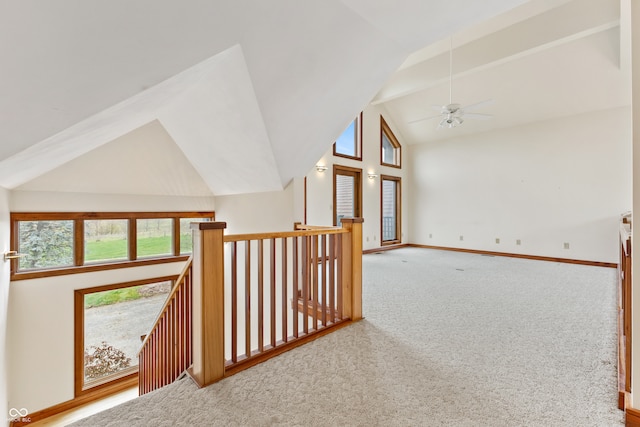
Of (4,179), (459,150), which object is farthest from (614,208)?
(4,179)

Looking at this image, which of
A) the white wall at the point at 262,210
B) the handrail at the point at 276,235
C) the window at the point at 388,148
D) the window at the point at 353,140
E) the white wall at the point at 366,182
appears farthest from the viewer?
the window at the point at 388,148

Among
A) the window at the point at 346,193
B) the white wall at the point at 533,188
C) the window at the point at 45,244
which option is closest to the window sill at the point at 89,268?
the window at the point at 45,244

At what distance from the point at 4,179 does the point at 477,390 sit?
4.35 m

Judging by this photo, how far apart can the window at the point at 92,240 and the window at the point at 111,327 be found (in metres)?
0.44

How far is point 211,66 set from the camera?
209 cm

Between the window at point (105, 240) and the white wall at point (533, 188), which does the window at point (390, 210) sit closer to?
the white wall at point (533, 188)

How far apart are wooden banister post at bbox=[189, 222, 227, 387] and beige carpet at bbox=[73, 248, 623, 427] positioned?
0.10 m

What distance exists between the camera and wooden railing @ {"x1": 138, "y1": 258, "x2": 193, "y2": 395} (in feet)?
7.14

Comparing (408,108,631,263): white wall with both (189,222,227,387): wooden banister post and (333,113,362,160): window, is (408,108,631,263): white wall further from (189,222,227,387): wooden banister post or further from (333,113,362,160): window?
(189,222,227,387): wooden banister post

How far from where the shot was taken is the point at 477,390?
5.28 ft

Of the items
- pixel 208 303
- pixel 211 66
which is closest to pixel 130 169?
pixel 211 66

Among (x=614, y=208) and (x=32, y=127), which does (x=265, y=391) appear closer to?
(x=32, y=127)

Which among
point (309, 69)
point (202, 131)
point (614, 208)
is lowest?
point (614, 208)

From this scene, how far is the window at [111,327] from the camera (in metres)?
4.11
